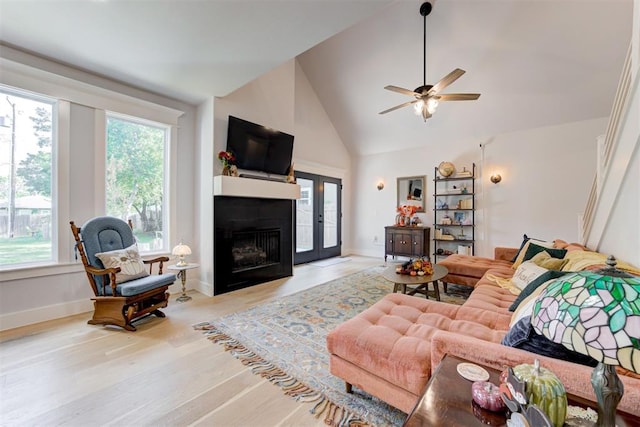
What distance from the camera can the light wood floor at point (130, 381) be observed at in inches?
60.9

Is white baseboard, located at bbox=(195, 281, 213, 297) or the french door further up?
the french door

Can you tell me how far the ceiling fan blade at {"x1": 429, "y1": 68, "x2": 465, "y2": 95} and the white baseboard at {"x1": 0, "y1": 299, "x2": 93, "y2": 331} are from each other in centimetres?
482

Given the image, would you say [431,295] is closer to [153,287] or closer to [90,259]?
[153,287]

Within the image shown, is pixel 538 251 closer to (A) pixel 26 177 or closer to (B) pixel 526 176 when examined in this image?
(B) pixel 526 176

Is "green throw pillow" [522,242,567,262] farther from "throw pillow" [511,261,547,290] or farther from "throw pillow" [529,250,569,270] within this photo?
"throw pillow" [511,261,547,290]

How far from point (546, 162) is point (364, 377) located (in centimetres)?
544

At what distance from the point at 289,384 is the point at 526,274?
7.74 feet

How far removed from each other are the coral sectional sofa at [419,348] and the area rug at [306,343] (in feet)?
0.49

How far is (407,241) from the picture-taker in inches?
231

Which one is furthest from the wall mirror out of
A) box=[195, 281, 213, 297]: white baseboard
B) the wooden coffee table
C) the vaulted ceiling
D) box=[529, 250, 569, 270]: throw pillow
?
the wooden coffee table

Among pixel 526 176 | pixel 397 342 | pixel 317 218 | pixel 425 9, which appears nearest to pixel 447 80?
pixel 425 9

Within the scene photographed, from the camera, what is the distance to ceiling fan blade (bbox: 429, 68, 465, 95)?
2760mm

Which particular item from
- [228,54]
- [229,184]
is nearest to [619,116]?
[228,54]

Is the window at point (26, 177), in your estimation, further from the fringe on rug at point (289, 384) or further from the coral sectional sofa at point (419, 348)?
the coral sectional sofa at point (419, 348)
